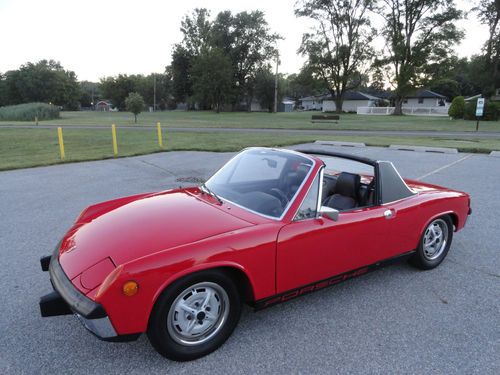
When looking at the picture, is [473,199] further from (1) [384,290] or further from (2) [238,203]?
(2) [238,203]

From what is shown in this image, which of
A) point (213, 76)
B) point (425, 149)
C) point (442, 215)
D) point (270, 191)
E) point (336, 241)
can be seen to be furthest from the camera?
point (213, 76)

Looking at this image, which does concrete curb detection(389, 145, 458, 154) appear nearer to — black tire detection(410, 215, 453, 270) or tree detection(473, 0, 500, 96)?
black tire detection(410, 215, 453, 270)

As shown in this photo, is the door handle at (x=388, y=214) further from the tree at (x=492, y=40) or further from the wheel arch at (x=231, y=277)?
the tree at (x=492, y=40)

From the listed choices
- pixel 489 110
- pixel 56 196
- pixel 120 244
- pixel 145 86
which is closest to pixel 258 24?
pixel 145 86

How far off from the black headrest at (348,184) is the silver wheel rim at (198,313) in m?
1.72

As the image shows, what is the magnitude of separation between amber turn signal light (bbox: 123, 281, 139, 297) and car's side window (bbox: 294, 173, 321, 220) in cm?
129

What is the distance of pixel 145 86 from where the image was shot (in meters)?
79.6

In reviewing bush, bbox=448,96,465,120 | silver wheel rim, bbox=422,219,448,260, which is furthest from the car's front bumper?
bush, bbox=448,96,465,120

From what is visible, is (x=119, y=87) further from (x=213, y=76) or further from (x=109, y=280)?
(x=109, y=280)

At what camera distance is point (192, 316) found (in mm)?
2471

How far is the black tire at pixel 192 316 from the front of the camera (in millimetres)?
2324

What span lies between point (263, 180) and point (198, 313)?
140 cm

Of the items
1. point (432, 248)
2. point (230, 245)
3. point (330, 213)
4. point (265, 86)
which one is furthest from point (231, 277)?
point (265, 86)

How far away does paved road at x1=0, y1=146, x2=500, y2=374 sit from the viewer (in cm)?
247
